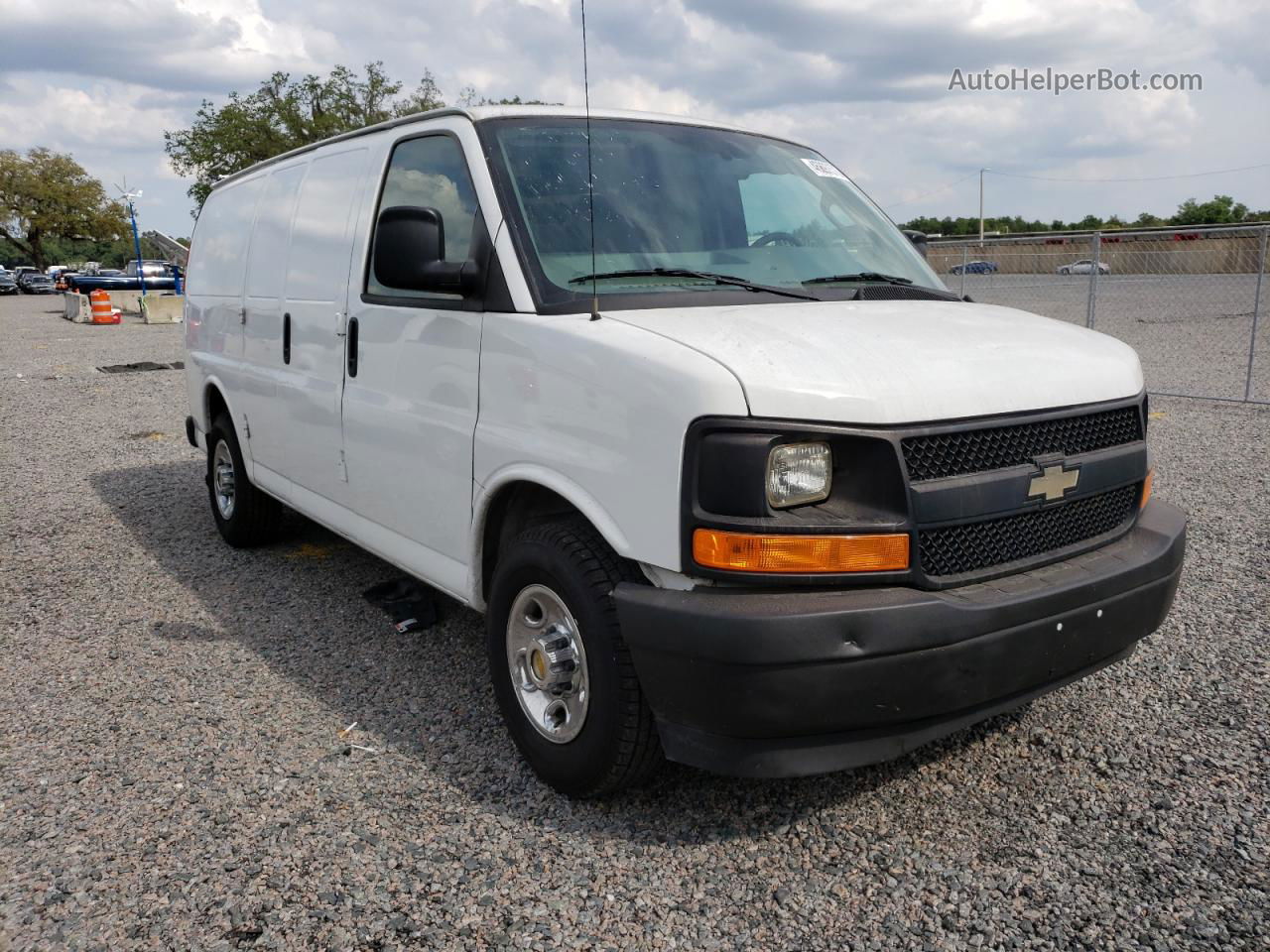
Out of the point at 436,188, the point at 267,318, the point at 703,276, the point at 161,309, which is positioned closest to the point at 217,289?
the point at 267,318

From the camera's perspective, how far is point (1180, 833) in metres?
2.94

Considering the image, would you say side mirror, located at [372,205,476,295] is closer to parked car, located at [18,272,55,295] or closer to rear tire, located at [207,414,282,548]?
rear tire, located at [207,414,282,548]

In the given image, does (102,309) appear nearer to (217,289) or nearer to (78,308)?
(78,308)

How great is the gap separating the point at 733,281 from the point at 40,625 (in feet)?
12.3

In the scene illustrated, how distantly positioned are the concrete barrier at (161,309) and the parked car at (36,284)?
36345 mm

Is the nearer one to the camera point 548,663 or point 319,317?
point 548,663

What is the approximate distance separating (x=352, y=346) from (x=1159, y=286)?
13.9 meters

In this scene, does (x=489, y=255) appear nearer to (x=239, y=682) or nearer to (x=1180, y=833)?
(x=239, y=682)

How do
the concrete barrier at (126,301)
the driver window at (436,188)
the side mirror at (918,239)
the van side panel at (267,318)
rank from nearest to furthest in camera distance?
the driver window at (436,188)
the side mirror at (918,239)
the van side panel at (267,318)
the concrete barrier at (126,301)

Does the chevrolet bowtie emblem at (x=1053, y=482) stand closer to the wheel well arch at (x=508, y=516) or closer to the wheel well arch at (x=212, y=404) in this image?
the wheel well arch at (x=508, y=516)

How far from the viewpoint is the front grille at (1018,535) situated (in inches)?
106

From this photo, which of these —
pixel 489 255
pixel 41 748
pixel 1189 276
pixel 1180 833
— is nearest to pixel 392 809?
pixel 41 748

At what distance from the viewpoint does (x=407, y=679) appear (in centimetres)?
418

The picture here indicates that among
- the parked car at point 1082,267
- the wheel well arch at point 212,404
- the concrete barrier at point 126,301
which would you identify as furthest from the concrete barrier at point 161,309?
the wheel well arch at point 212,404
